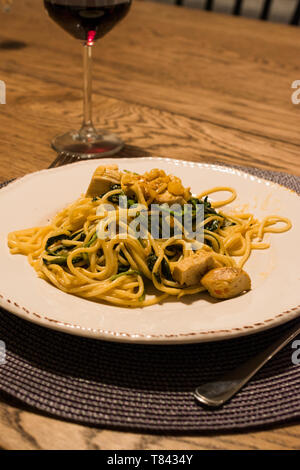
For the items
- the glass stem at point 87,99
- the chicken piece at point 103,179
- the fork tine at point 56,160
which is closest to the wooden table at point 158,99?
the fork tine at point 56,160

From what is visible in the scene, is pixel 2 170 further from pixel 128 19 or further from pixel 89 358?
pixel 128 19

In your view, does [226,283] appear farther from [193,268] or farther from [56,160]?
[56,160]

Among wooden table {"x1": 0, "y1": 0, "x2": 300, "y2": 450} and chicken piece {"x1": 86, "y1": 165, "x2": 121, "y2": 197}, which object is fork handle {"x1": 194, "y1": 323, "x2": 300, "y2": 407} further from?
chicken piece {"x1": 86, "y1": 165, "x2": 121, "y2": 197}

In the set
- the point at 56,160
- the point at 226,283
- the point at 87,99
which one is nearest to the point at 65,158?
the point at 56,160

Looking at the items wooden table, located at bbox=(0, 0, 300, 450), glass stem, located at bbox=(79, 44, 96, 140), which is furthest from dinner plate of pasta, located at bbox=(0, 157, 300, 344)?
glass stem, located at bbox=(79, 44, 96, 140)

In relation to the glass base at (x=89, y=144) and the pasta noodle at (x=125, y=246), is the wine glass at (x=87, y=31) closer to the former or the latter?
the glass base at (x=89, y=144)

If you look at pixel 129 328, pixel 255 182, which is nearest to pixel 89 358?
pixel 129 328
